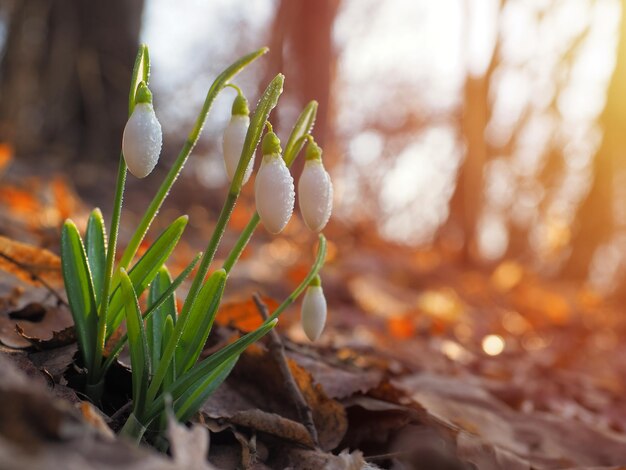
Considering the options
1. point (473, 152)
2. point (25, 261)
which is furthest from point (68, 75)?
point (473, 152)

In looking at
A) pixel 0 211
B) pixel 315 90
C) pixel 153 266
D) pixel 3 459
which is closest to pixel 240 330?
pixel 153 266

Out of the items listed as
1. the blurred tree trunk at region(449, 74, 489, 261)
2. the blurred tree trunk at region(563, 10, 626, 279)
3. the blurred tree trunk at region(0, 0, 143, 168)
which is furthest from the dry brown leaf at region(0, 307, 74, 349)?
the blurred tree trunk at region(563, 10, 626, 279)

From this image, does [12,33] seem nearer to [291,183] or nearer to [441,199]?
[291,183]

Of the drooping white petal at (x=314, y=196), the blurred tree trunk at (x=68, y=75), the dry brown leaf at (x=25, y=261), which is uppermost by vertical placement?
the blurred tree trunk at (x=68, y=75)

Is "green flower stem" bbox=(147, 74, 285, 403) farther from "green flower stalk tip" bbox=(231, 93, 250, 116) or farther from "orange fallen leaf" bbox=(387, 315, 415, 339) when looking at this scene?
"orange fallen leaf" bbox=(387, 315, 415, 339)

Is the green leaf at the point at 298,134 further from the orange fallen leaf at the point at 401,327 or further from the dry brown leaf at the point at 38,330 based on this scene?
the orange fallen leaf at the point at 401,327

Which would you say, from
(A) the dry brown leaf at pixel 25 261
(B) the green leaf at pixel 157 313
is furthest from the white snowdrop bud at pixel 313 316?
(A) the dry brown leaf at pixel 25 261
